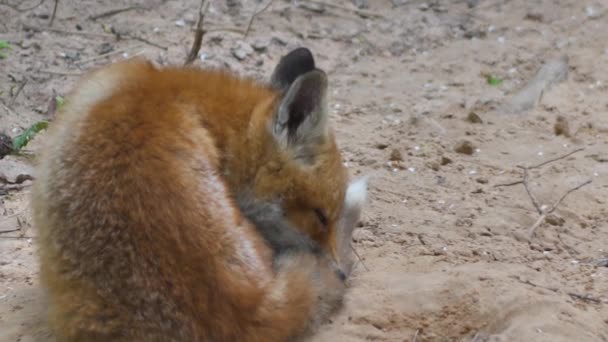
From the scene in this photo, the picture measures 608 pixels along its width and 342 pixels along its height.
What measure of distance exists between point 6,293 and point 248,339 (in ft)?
5.47

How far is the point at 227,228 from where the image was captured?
11.4 feet

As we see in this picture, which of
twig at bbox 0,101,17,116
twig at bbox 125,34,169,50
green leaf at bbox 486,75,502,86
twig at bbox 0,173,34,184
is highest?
green leaf at bbox 486,75,502,86

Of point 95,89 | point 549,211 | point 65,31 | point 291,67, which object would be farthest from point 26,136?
point 549,211

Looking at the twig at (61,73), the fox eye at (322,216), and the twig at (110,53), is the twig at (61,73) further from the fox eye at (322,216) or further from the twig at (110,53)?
the fox eye at (322,216)

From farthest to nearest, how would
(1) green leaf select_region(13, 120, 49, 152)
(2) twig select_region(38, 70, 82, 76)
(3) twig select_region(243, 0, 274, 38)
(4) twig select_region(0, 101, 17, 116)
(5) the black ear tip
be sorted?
Answer: (3) twig select_region(243, 0, 274, 38) → (2) twig select_region(38, 70, 82, 76) → (4) twig select_region(0, 101, 17, 116) → (1) green leaf select_region(13, 120, 49, 152) → (5) the black ear tip

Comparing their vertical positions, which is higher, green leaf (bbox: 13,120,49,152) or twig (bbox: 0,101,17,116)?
green leaf (bbox: 13,120,49,152)

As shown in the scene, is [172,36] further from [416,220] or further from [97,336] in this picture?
[97,336]

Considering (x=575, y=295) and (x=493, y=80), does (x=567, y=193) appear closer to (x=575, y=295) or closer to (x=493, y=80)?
(x=575, y=295)

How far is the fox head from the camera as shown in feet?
12.5

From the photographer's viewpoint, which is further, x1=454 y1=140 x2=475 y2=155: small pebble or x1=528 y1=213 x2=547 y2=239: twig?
x1=454 y1=140 x2=475 y2=155: small pebble

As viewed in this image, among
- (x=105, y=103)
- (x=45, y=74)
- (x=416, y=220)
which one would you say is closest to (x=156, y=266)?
(x=105, y=103)

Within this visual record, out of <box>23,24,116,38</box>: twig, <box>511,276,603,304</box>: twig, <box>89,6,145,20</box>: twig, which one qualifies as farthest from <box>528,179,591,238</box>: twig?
<box>89,6,145,20</box>: twig

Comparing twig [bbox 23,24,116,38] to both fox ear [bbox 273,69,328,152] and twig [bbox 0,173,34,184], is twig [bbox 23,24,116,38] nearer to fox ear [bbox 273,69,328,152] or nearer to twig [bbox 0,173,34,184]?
twig [bbox 0,173,34,184]

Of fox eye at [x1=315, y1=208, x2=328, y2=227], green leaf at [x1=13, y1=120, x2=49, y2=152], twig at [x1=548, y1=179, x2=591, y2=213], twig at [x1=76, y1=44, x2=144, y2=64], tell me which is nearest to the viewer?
fox eye at [x1=315, y1=208, x2=328, y2=227]
